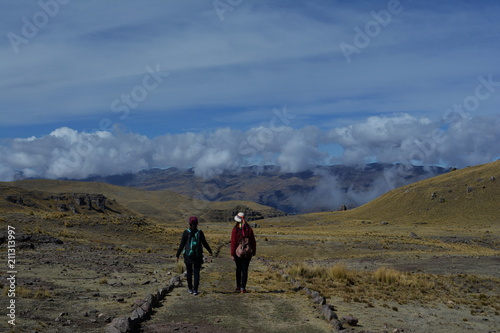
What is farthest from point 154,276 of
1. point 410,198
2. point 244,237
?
point 410,198

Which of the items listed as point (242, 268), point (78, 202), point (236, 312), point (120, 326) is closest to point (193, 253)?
→ point (242, 268)

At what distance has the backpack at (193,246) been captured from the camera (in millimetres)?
15480

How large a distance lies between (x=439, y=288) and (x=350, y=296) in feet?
18.5

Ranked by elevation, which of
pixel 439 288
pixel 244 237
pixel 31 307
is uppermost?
pixel 244 237

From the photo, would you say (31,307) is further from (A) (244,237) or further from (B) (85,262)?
(B) (85,262)

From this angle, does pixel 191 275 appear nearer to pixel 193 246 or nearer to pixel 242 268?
pixel 193 246

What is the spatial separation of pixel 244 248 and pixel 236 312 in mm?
3450

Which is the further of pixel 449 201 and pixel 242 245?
pixel 449 201

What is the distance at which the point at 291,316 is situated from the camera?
41.4 ft

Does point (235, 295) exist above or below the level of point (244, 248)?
below

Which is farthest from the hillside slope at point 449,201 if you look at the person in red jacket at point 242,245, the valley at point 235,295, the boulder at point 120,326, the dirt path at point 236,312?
the boulder at point 120,326

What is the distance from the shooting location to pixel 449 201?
399ft

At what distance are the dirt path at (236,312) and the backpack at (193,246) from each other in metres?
1.40

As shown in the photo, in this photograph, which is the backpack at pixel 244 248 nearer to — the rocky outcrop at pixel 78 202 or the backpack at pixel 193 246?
the backpack at pixel 193 246
